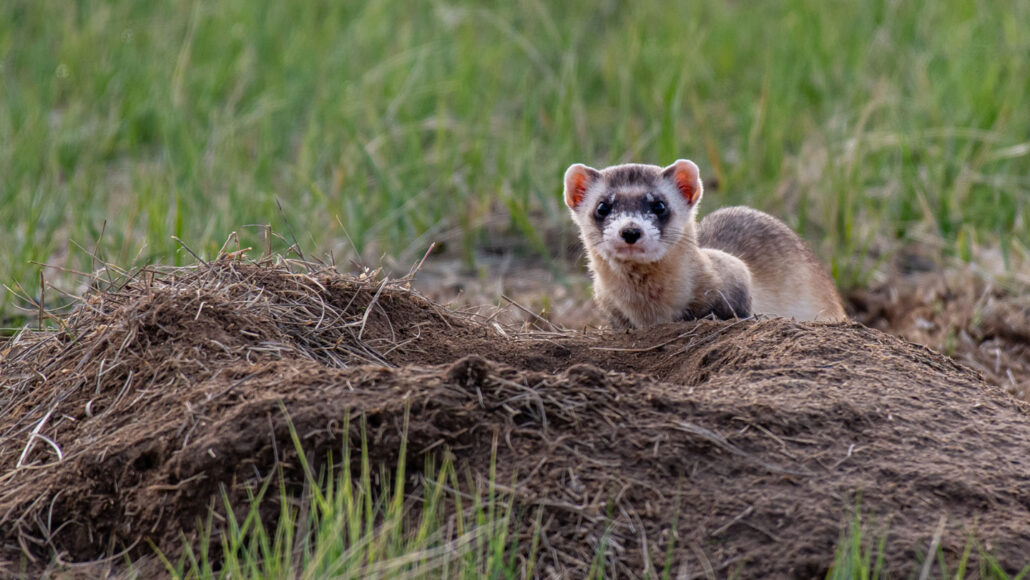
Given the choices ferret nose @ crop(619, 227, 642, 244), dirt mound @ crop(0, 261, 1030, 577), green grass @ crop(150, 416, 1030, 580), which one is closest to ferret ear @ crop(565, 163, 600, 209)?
ferret nose @ crop(619, 227, 642, 244)

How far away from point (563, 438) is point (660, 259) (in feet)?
5.60

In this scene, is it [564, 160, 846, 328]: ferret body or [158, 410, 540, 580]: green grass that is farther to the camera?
[564, 160, 846, 328]: ferret body

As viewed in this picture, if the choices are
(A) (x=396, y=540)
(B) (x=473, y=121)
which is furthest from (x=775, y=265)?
(B) (x=473, y=121)

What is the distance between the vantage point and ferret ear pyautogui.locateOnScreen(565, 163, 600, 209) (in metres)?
4.99

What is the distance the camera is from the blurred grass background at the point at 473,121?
6738mm

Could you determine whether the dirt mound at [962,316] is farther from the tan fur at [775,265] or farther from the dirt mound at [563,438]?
the dirt mound at [563,438]

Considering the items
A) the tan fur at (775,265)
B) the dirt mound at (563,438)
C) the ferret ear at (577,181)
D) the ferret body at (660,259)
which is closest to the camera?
the dirt mound at (563,438)

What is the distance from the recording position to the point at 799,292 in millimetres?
5324

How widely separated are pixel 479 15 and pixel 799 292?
528 centimetres

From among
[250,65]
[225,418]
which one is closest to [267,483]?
[225,418]

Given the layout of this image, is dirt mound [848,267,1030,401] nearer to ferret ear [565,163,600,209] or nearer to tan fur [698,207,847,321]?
tan fur [698,207,847,321]

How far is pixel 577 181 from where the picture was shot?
16.5 ft

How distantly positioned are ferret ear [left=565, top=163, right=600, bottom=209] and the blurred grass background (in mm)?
1600

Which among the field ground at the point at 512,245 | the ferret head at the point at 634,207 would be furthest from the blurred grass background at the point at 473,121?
the ferret head at the point at 634,207
